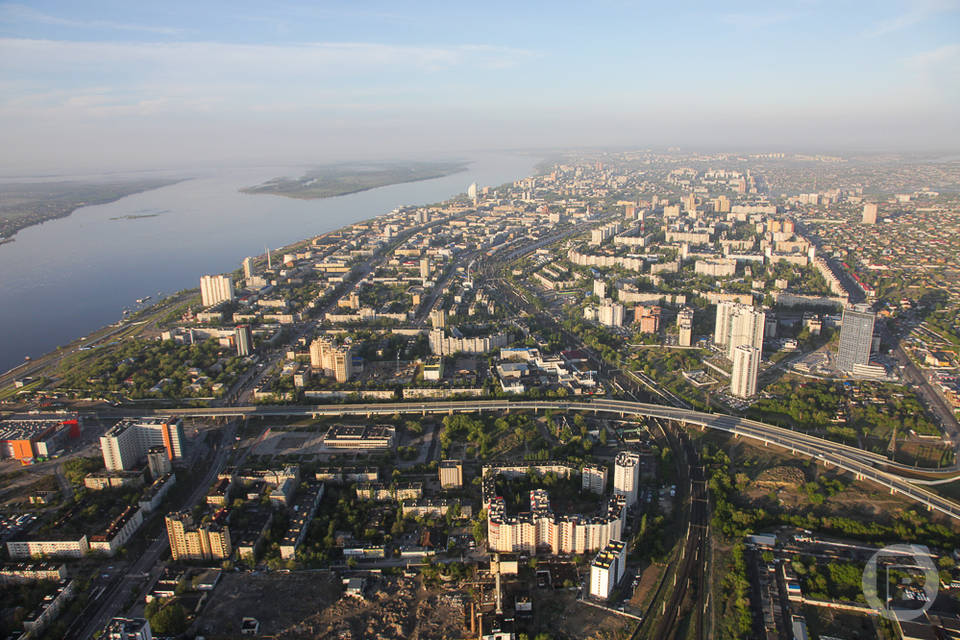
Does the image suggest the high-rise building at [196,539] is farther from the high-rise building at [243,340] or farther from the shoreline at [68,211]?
the shoreline at [68,211]

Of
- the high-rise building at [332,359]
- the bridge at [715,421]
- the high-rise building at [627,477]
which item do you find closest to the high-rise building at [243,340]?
the high-rise building at [332,359]

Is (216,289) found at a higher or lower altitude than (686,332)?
higher

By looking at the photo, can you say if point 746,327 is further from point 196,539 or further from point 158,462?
point 158,462

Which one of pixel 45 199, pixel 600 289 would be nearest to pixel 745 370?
pixel 600 289

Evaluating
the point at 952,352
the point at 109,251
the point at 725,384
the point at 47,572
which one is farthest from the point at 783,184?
the point at 47,572

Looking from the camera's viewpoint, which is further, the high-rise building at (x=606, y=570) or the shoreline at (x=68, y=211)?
the shoreline at (x=68, y=211)

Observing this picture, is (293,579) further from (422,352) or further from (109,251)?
(109,251)
